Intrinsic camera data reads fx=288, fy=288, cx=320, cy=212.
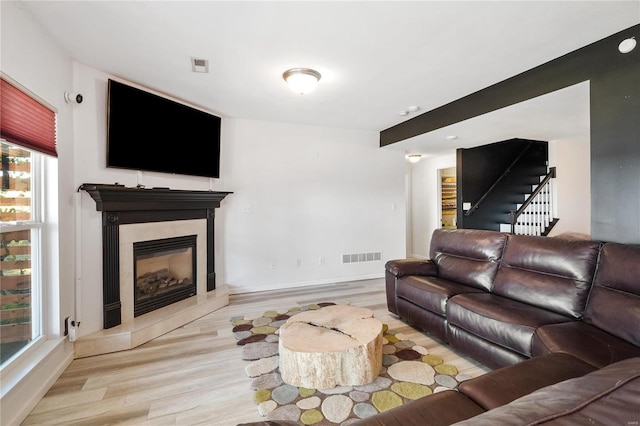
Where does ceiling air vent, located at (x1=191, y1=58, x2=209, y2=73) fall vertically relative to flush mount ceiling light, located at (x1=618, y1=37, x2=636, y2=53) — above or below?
above

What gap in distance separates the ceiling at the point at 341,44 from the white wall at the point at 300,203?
1.01m

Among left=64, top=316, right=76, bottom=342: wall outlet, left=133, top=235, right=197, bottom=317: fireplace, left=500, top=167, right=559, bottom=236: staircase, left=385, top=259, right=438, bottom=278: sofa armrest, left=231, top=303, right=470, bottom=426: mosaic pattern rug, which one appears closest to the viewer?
left=231, top=303, right=470, bottom=426: mosaic pattern rug

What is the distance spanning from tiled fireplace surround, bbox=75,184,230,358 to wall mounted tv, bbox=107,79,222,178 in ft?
1.12

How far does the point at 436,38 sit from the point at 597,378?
2334 mm

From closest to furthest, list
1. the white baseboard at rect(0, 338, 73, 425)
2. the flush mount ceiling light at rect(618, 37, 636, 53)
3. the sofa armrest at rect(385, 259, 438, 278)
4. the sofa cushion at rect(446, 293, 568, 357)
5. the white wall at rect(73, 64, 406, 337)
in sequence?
the white baseboard at rect(0, 338, 73, 425)
the sofa cushion at rect(446, 293, 568, 357)
the flush mount ceiling light at rect(618, 37, 636, 53)
the sofa armrest at rect(385, 259, 438, 278)
the white wall at rect(73, 64, 406, 337)

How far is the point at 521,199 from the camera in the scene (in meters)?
6.02

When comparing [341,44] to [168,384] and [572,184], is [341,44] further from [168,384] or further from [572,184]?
[572,184]

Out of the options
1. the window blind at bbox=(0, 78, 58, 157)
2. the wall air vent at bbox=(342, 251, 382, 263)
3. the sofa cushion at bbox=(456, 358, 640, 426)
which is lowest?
the wall air vent at bbox=(342, 251, 382, 263)

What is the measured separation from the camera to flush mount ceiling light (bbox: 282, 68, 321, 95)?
2.71 metres

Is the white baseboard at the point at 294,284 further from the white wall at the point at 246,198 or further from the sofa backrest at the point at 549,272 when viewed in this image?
the sofa backrest at the point at 549,272

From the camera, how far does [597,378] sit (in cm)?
72

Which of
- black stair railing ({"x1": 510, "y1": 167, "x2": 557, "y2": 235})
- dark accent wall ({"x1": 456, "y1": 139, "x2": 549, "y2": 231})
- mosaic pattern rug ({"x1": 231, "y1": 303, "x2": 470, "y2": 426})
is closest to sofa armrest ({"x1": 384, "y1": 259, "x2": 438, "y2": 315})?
mosaic pattern rug ({"x1": 231, "y1": 303, "x2": 470, "y2": 426})

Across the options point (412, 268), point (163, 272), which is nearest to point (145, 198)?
point (163, 272)

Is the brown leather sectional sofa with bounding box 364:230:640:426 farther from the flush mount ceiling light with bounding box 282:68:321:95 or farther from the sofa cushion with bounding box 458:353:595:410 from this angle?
the flush mount ceiling light with bounding box 282:68:321:95
